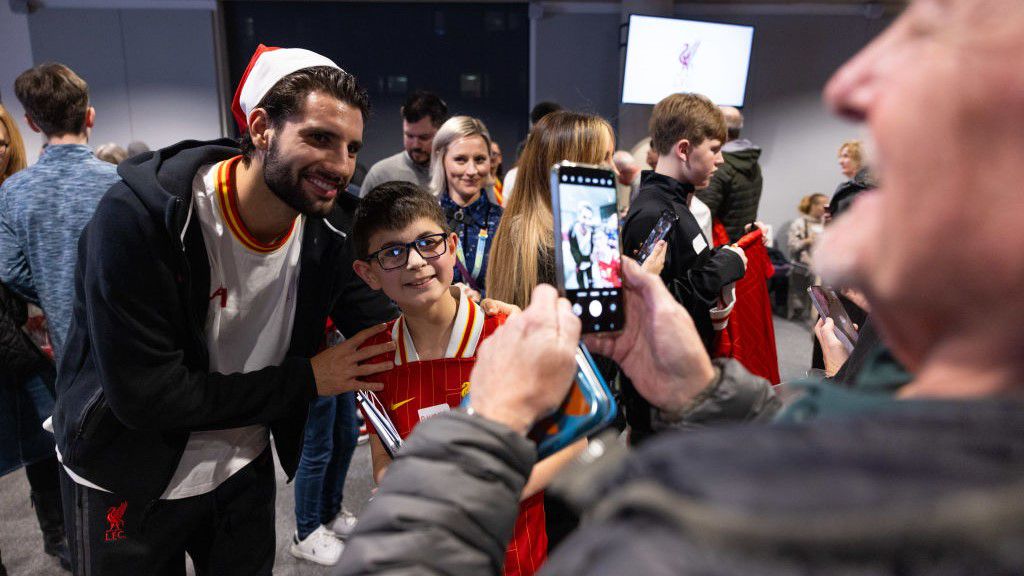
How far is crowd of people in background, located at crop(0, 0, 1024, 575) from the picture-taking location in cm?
32

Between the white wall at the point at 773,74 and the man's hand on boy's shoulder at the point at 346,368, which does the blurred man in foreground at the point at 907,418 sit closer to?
the man's hand on boy's shoulder at the point at 346,368

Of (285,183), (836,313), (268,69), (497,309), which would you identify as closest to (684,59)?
(836,313)

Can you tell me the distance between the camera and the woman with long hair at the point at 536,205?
1.62 metres

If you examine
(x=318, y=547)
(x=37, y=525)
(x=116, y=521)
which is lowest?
(x=37, y=525)

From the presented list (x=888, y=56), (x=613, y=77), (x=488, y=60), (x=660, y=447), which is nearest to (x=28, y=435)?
(x=660, y=447)

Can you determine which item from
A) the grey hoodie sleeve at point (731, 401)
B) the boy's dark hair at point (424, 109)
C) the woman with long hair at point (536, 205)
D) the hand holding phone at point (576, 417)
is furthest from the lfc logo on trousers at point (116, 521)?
the boy's dark hair at point (424, 109)

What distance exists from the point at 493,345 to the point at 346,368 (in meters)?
0.71

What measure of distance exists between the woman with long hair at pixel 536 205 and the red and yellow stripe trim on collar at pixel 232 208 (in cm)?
63

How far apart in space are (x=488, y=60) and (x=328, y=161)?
211 inches

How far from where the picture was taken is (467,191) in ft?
8.70

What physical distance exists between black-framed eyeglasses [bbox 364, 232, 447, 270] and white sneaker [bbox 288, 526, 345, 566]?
1.40 metres

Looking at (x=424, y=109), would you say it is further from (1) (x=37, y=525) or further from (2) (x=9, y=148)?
(1) (x=37, y=525)

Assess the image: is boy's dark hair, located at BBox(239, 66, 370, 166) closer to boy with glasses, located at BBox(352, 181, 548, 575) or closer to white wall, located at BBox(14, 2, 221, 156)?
boy with glasses, located at BBox(352, 181, 548, 575)

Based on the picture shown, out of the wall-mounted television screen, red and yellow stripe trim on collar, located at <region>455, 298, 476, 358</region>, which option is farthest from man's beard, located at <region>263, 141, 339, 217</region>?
the wall-mounted television screen
